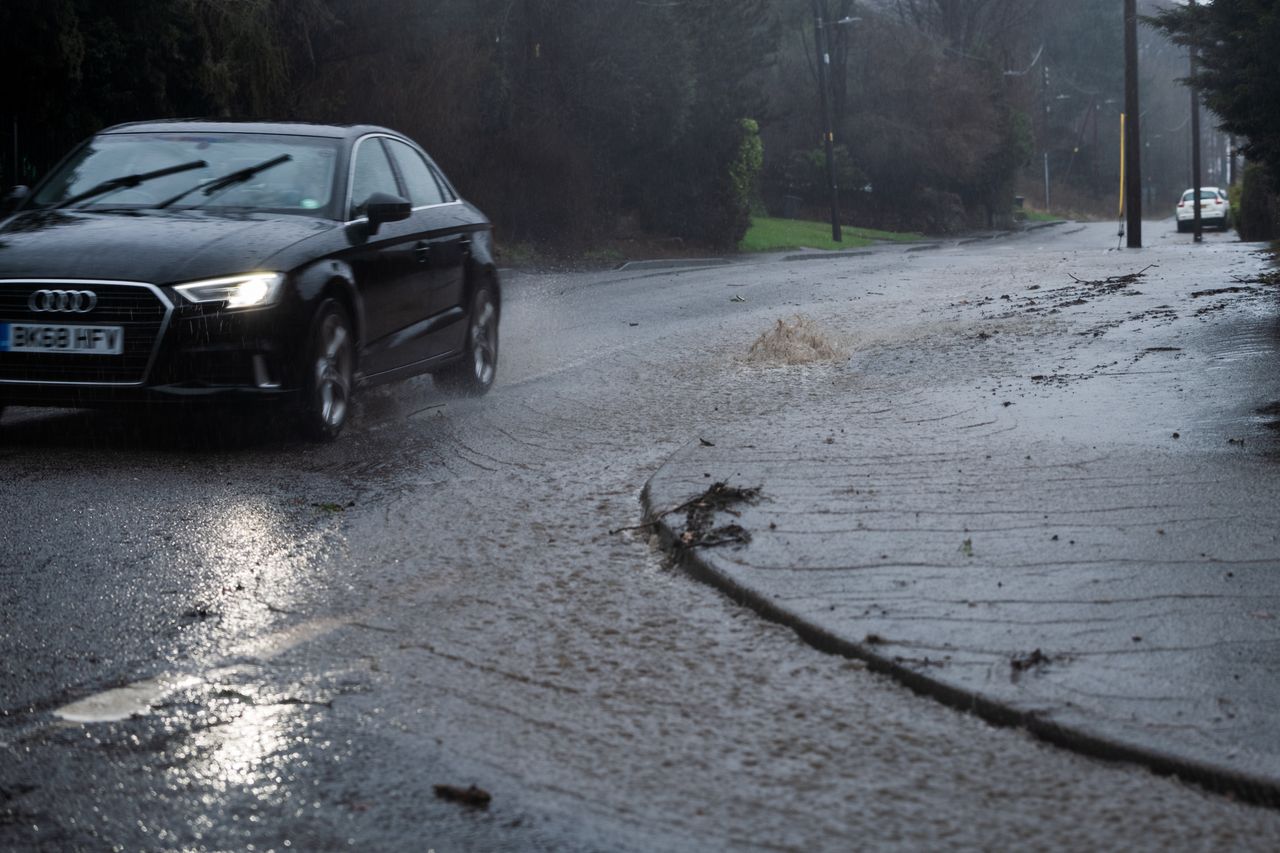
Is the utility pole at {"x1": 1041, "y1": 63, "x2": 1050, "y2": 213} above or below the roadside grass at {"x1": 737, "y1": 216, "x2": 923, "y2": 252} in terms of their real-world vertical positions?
above

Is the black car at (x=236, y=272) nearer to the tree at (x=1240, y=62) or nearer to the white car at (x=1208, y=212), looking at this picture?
the tree at (x=1240, y=62)

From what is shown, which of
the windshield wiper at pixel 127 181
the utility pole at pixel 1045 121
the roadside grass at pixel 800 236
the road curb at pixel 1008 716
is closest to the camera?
the road curb at pixel 1008 716

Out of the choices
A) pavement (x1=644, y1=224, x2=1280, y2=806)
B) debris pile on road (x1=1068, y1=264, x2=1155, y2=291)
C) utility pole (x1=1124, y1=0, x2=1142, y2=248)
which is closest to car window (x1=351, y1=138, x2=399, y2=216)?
pavement (x1=644, y1=224, x2=1280, y2=806)

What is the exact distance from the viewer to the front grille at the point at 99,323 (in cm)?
771

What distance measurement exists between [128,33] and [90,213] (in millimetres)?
13054

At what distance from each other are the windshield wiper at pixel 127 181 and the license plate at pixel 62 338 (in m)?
1.37

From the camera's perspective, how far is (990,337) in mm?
12859

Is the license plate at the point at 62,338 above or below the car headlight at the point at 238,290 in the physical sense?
below

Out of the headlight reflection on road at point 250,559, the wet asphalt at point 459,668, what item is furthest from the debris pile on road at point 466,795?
the headlight reflection on road at point 250,559

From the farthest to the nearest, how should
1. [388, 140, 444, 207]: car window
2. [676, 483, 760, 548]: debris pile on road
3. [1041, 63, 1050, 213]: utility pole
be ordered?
[1041, 63, 1050, 213]: utility pole, [388, 140, 444, 207]: car window, [676, 483, 760, 548]: debris pile on road

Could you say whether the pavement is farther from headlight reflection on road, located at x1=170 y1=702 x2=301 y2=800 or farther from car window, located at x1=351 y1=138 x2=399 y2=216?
car window, located at x1=351 y1=138 x2=399 y2=216

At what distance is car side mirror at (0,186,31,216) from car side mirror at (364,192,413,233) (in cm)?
202

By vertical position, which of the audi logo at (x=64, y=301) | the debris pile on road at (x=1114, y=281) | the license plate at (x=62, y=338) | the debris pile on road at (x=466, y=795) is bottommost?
the debris pile on road at (x=466, y=795)

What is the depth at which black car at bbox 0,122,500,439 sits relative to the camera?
25.4ft
